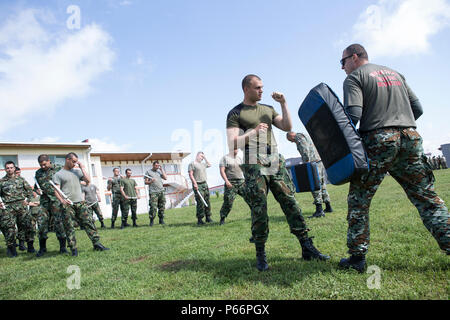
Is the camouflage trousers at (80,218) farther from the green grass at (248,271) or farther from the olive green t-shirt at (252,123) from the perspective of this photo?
the olive green t-shirt at (252,123)

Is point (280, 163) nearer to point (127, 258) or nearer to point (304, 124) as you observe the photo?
point (304, 124)

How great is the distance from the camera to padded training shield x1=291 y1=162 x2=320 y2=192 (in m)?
3.73

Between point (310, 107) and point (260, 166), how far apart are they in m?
0.94

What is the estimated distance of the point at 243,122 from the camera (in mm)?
3557

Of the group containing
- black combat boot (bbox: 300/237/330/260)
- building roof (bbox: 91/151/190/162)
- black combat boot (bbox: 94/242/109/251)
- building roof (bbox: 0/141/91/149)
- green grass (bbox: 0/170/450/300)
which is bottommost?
black combat boot (bbox: 94/242/109/251)

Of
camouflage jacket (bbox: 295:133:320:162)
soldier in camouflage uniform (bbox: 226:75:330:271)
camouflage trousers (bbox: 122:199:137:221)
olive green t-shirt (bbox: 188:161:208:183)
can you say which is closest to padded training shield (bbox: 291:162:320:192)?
soldier in camouflage uniform (bbox: 226:75:330:271)

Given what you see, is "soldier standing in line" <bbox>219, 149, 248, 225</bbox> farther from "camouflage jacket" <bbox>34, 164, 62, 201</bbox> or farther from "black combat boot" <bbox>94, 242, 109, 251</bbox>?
"camouflage jacket" <bbox>34, 164, 62, 201</bbox>

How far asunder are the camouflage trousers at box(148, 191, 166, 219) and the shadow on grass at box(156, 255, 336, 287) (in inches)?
264

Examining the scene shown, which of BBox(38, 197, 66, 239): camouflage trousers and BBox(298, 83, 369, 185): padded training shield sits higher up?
BBox(298, 83, 369, 185): padded training shield

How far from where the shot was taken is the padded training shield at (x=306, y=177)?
3.73 m

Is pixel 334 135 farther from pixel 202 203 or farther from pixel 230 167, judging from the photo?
pixel 202 203

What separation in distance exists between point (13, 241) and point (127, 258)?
14.4 feet

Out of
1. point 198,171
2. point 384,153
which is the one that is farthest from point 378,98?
point 198,171
